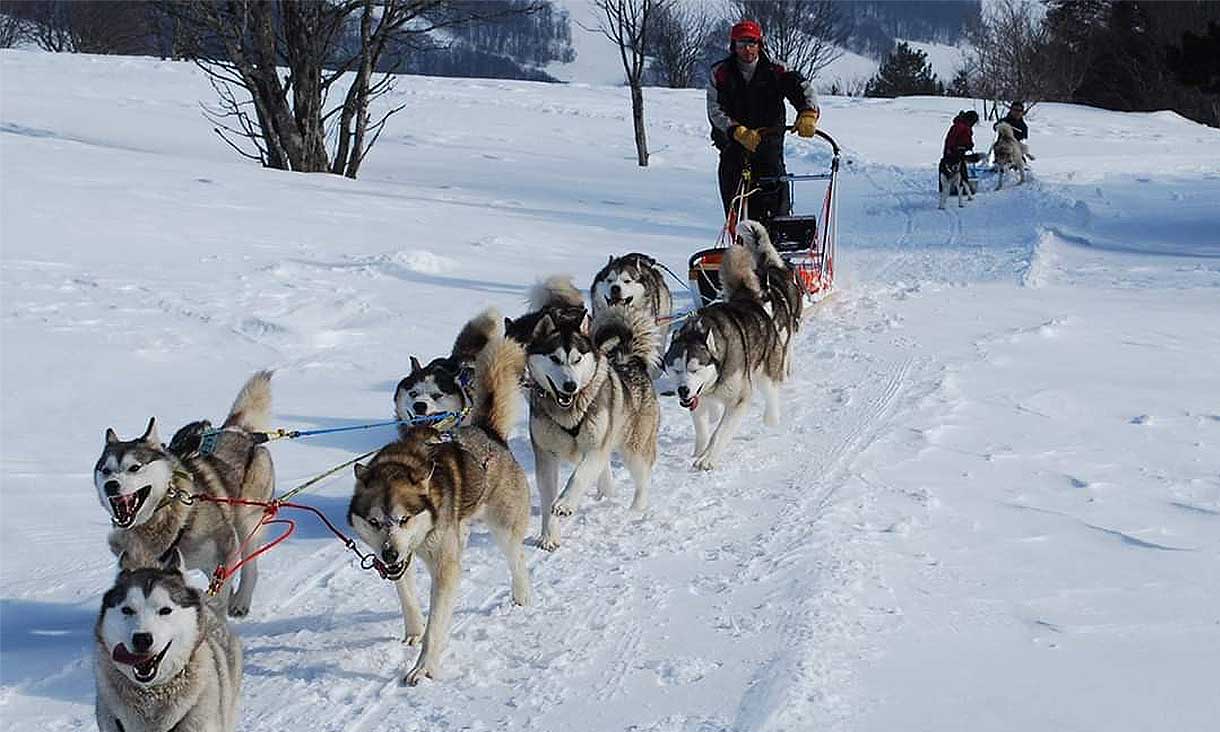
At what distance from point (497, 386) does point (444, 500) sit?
0.66 m

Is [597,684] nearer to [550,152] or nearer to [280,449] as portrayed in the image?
[280,449]

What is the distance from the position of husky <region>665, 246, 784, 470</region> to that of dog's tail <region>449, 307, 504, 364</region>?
78 centimetres

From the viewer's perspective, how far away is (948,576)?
13.0 ft

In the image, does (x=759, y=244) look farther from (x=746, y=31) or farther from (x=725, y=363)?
(x=725, y=363)

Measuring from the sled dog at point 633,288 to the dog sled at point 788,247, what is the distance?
0.52 meters

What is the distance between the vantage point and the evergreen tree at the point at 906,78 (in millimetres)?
43188

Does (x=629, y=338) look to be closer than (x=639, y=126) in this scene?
Yes

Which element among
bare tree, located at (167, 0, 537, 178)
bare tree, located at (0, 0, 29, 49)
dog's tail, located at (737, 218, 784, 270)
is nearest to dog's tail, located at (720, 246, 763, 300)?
dog's tail, located at (737, 218, 784, 270)

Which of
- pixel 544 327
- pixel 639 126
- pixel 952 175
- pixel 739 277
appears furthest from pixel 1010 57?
pixel 544 327

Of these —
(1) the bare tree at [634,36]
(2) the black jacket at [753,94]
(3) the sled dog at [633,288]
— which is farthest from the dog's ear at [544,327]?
(1) the bare tree at [634,36]

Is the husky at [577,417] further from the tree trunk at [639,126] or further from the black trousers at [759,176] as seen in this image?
the tree trunk at [639,126]

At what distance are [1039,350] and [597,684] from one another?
4.74 metres

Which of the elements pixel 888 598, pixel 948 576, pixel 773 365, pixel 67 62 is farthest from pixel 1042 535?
pixel 67 62

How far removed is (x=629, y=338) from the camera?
520cm
